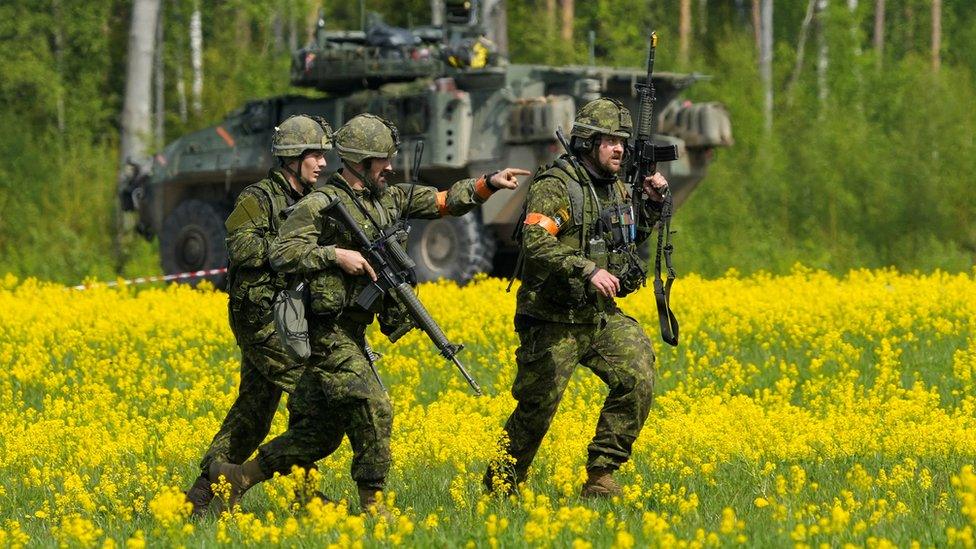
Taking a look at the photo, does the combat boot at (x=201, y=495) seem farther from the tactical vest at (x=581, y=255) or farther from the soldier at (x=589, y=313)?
the tactical vest at (x=581, y=255)

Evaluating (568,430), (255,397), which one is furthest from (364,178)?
(568,430)

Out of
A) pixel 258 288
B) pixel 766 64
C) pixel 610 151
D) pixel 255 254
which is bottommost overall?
pixel 766 64

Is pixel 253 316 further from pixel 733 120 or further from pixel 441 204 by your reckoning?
pixel 733 120

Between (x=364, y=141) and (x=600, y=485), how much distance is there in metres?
2.06

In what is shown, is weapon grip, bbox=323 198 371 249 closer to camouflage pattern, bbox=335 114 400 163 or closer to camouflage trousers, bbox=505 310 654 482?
camouflage pattern, bbox=335 114 400 163

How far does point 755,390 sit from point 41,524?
18.6ft

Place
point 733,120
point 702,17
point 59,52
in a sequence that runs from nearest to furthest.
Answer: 1. point 733,120
2. point 59,52
3. point 702,17

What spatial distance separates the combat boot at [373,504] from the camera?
8.80 m

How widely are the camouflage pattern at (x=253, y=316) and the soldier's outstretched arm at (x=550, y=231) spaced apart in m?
1.32

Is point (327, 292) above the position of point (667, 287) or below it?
above

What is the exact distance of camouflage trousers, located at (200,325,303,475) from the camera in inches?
385

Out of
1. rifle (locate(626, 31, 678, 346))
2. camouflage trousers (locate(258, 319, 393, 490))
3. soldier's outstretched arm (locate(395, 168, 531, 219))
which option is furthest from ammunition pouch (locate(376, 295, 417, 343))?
rifle (locate(626, 31, 678, 346))

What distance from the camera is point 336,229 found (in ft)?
30.5

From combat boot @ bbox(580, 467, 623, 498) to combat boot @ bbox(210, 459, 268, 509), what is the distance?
1.58 m
